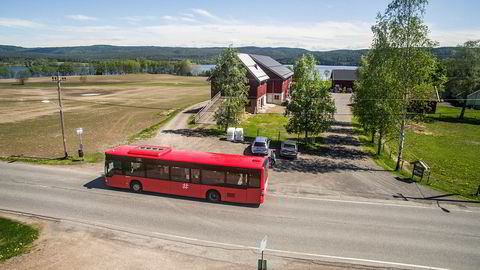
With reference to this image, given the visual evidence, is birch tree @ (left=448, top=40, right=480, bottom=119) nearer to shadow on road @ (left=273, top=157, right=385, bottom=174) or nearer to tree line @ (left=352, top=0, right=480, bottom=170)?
tree line @ (left=352, top=0, right=480, bottom=170)

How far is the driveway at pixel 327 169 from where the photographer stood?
76.8 ft

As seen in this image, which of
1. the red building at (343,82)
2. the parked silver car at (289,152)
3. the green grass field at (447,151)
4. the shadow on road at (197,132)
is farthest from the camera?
the red building at (343,82)

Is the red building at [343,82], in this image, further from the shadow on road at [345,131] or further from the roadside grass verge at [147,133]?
the roadside grass verge at [147,133]

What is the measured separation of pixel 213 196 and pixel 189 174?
88.6 inches

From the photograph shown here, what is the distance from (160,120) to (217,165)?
32410 millimetres

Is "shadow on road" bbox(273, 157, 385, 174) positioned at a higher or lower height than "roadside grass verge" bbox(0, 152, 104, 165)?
lower

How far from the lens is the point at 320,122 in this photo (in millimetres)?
33781

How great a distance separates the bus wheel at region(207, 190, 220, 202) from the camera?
2067 cm

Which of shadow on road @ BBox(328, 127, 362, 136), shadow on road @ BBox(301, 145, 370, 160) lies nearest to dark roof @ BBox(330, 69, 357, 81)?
shadow on road @ BBox(328, 127, 362, 136)

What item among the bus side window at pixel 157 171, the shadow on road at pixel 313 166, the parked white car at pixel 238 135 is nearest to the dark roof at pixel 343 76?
the parked white car at pixel 238 135

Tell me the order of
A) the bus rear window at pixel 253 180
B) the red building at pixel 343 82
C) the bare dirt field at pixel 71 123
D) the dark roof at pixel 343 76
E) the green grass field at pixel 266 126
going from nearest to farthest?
the bus rear window at pixel 253 180, the bare dirt field at pixel 71 123, the green grass field at pixel 266 126, the red building at pixel 343 82, the dark roof at pixel 343 76

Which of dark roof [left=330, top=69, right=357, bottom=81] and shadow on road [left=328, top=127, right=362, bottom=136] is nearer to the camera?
shadow on road [left=328, top=127, right=362, bottom=136]

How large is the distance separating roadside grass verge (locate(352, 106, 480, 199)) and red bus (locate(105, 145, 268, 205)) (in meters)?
15.9

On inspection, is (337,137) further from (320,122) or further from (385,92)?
(385,92)
